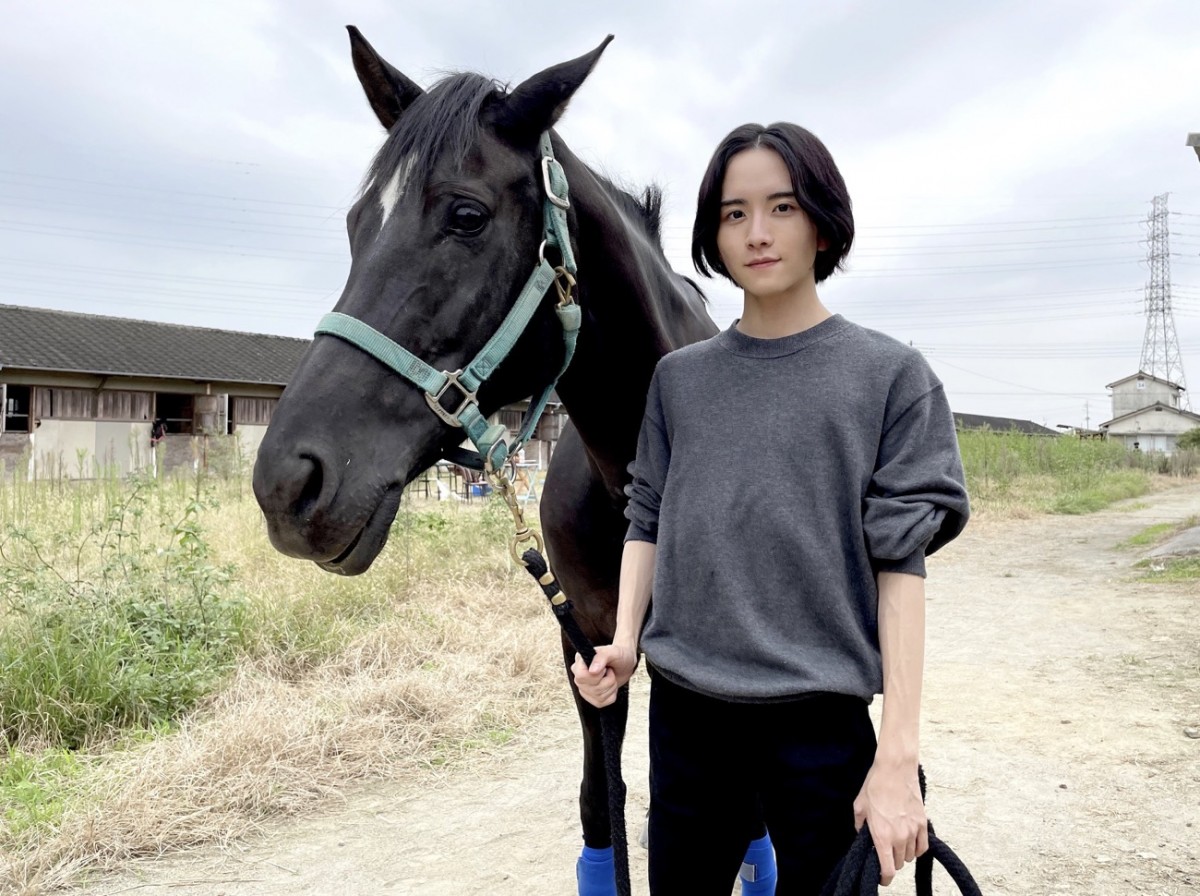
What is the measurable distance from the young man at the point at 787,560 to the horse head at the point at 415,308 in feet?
1.25

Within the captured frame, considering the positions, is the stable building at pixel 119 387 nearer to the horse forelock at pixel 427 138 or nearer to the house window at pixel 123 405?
the house window at pixel 123 405

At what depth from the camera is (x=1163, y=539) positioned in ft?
34.9

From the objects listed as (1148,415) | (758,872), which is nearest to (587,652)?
(758,872)

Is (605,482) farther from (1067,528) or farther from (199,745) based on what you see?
(1067,528)

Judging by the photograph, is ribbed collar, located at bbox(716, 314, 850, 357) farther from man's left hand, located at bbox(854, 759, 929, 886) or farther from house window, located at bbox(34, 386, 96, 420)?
house window, located at bbox(34, 386, 96, 420)

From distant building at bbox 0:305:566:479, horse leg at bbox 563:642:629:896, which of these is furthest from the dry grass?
distant building at bbox 0:305:566:479

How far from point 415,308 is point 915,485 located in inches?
35.9

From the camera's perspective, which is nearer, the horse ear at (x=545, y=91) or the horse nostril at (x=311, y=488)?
the horse nostril at (x=311, y=488)

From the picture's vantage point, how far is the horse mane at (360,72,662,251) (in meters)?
1.49

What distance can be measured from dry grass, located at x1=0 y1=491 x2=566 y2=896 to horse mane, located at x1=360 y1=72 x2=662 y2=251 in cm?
256

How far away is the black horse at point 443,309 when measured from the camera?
1.30 meters

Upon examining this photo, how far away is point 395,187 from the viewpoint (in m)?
1.50

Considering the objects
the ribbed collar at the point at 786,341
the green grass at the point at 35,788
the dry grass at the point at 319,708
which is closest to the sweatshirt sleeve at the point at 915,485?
the ribbed collar at the point at 786,341

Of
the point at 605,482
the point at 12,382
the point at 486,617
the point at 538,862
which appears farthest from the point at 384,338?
the point at 12,382
